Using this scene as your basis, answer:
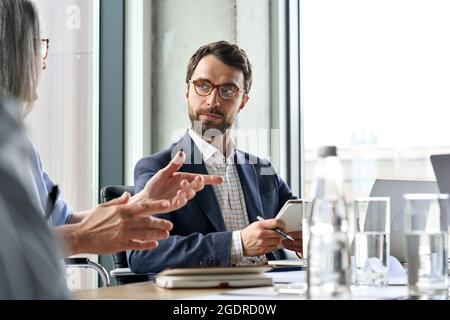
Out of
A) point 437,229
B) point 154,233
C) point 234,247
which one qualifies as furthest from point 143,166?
point 437,229

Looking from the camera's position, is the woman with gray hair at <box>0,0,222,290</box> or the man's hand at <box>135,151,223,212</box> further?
the man's hand at <box>135,151,223,212</box>

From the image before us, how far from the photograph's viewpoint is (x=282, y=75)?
13.5 ft

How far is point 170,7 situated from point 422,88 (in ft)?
4.40

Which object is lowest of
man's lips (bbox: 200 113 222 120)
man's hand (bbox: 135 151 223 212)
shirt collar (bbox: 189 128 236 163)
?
man's hand (bbox: 135 151 223 212)

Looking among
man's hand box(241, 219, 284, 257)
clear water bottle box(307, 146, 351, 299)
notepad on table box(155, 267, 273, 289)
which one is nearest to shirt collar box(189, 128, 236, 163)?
man's hand box(241, 219, 284, 257)

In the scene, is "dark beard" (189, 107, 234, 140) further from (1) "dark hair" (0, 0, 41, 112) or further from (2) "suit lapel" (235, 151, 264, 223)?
(1) "dark hair" (0, 0, 41, 112)

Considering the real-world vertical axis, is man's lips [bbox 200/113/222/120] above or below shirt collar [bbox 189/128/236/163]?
above

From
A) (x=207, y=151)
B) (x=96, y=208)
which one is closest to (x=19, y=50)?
(x=96, y=208)

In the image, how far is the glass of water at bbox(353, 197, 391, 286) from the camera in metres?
1.56

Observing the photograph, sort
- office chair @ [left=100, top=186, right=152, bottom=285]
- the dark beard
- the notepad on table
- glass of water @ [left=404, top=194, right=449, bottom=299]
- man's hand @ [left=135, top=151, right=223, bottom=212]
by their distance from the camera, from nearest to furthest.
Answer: glass of water @ [left=404, top=194, right=449, bottom=299]
the notepad on table
man's hand @ [left=135, top=151, right=223, bottom=212]
office chair @ [left=100, top=186, right=152, bottom=285]
the dark beard

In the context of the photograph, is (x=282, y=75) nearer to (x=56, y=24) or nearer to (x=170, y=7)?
(x=170, y=7)

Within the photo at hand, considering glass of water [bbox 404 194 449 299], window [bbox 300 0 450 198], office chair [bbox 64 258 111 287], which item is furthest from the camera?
window [bbox 300 0 450 198]

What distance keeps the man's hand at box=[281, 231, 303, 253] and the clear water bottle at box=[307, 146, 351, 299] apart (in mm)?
915

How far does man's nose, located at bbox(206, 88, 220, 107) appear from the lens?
2.86 m
